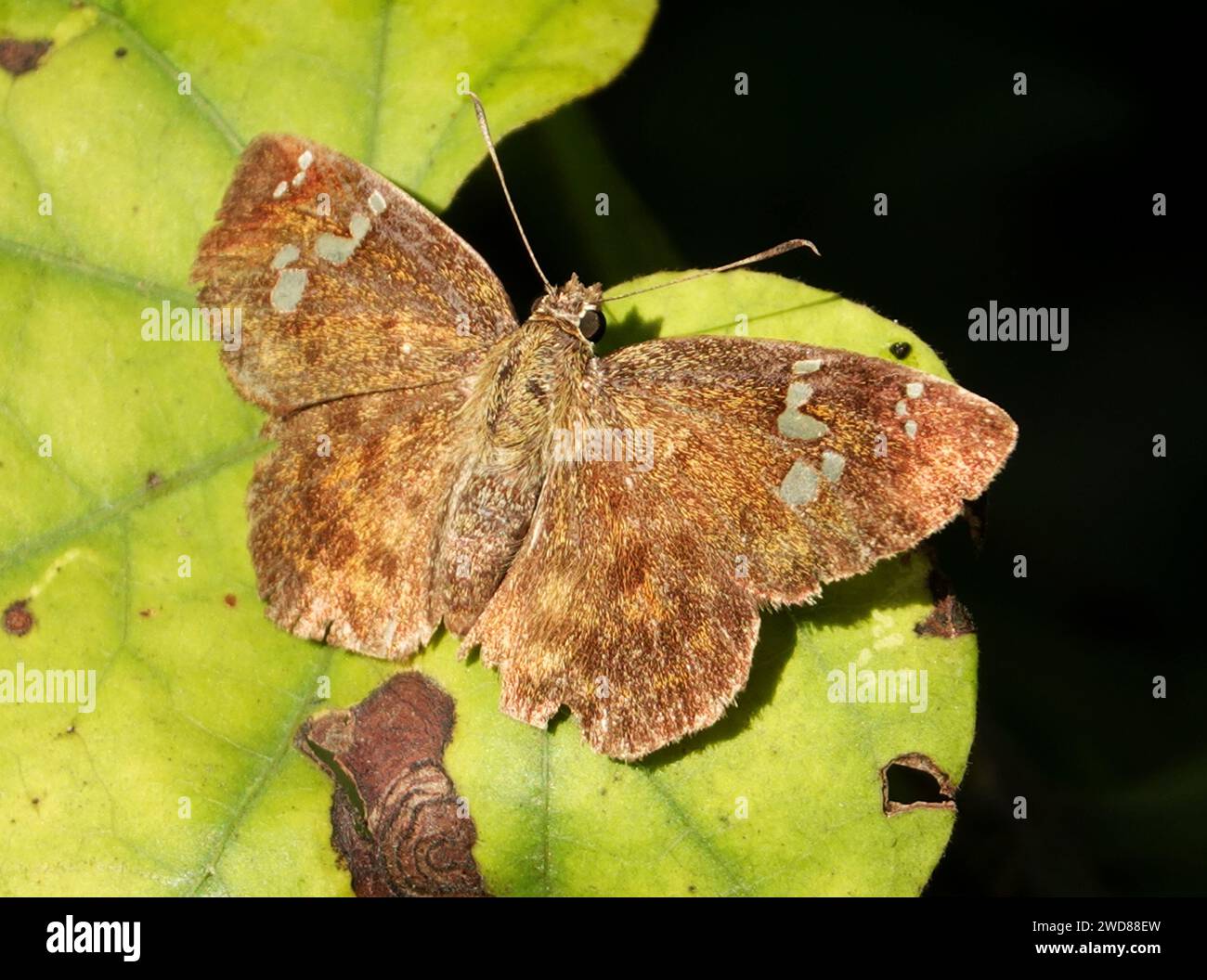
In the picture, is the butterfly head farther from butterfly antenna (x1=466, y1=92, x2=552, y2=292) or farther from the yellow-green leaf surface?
the yellow-green leaf surface

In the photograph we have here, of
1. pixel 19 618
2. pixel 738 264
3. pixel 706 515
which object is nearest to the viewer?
pixel 706 515

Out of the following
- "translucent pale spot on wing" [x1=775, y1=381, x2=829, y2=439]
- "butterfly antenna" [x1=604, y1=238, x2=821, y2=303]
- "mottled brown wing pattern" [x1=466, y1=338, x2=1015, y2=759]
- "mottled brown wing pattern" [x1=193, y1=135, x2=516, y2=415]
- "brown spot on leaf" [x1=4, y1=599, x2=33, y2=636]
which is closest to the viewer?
"mottled brown wing pattern" [x1=466, y1=338, x2=1015, y2=759]

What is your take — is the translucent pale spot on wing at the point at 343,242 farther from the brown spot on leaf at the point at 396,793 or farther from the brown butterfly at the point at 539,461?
the brown spot on leaf at the point at 396,793

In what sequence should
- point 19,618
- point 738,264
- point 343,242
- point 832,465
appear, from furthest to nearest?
point 19,618, point 343,242, point 738,264, point 832,465

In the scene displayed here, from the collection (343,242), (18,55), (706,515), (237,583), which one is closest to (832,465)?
(706,515)

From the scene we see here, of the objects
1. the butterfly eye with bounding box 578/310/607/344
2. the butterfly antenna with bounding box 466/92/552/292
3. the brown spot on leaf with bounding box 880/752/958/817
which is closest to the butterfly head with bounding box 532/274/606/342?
the butterfly eye with bounding box 578/310/607/344

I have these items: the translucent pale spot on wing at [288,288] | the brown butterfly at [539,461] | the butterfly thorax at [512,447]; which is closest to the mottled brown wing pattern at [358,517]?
the brown butterfly at [539,461]

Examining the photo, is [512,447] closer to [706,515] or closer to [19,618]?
[706,515]

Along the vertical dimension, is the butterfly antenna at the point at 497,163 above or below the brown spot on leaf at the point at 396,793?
above
